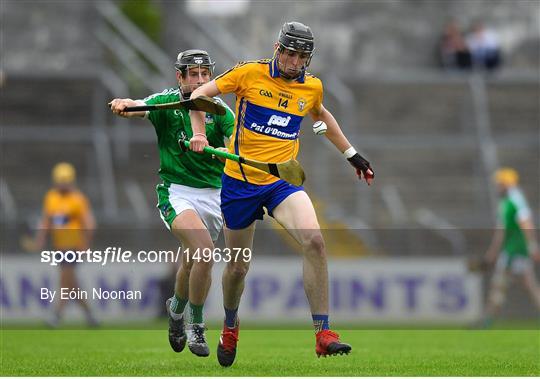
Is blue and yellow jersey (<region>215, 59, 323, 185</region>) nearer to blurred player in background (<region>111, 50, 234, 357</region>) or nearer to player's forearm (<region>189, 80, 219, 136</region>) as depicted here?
player's forearm (<region>189, 80, 219, 136</region>)

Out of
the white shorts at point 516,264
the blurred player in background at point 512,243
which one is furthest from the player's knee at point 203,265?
the white shorts at point 516,264

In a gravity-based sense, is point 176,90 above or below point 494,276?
above

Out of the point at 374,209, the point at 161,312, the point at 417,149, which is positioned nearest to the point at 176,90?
the point at 161,312

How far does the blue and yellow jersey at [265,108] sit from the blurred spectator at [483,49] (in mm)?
20170

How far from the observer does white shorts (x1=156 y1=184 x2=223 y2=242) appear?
11.9 meters

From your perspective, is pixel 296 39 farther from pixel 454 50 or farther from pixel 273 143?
pixel 454 50

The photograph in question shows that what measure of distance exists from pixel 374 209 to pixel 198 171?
13.1 m

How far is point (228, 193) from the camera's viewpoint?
36.6 ft

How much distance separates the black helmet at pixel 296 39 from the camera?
1061 centimetres

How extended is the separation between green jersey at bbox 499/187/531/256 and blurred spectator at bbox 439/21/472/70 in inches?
446

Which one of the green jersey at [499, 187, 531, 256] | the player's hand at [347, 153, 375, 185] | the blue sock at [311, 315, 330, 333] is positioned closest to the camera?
the blue sock at [311, 315, 330, 333]

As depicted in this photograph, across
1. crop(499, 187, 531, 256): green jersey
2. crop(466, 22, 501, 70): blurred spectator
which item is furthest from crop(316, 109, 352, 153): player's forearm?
crop(466, 22, 501, 70): blurred spectator

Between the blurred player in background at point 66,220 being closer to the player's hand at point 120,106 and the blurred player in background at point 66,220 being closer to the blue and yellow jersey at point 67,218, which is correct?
the blue and yellow jersey at point 67,218

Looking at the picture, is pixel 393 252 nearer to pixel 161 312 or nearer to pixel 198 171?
pixel 161 312
